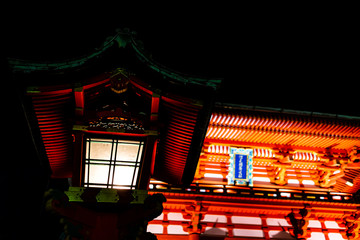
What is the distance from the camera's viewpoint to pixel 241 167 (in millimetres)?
10109

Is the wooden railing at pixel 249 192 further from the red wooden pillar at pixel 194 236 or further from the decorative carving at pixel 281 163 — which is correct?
the red wooden pillar at pixel 194 236

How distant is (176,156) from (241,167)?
2668 millimetres

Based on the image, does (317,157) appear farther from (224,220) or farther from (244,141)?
(224,220)

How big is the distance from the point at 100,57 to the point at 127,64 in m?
0.74

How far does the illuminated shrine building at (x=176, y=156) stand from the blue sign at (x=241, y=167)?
0.12 ft

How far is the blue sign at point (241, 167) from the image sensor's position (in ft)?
32.8

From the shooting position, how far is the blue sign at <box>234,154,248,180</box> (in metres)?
9.98

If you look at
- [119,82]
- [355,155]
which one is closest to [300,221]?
[355,155]

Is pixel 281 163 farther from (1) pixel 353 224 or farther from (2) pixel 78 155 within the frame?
(2) pixel 78 155

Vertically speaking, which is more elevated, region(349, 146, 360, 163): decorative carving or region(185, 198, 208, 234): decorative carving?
region(349, 146, 360, 163): decorative carving

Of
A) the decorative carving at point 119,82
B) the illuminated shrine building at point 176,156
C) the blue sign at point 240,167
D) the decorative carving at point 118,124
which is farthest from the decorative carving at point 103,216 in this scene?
the blue sign at point 240,167

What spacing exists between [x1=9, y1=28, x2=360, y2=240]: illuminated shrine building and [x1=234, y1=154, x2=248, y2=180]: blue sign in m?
0.04

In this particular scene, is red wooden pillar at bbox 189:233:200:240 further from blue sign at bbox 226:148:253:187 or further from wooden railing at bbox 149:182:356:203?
blue sign at bbox 226:148:253:187

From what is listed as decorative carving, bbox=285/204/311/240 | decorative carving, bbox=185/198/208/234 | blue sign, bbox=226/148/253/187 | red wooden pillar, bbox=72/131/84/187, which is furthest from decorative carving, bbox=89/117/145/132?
decorative carving, bbox=285/204/311/240
